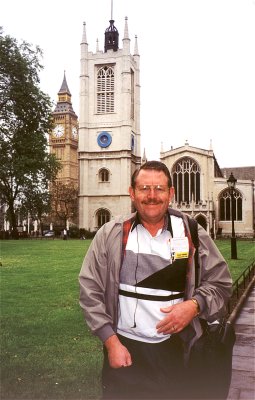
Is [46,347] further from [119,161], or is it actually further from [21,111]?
[119,161]

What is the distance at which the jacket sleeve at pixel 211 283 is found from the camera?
9.06 ft

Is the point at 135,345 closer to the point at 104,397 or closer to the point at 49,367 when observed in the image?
the point at 104,397

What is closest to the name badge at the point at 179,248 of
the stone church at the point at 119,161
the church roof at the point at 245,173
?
the stone church at the point at 119,161

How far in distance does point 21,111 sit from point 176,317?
867 inches

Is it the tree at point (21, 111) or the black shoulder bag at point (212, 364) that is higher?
the tree at point (21, 111)

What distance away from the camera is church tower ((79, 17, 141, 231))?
187 feet

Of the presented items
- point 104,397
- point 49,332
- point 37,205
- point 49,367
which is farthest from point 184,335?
point 37,205

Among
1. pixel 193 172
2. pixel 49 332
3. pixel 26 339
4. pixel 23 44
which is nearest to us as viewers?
pixel 26 339

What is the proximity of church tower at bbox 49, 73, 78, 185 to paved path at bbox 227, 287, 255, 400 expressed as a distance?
9264cm

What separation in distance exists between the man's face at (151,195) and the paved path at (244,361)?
84.1 inches

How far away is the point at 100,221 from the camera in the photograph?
5750 cm

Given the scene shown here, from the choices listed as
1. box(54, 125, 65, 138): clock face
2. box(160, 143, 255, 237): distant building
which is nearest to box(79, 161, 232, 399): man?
box(160, 143, 255, 237): distant building

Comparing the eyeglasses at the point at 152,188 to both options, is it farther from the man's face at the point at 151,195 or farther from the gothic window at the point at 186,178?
the gothic window at the point at 186,178

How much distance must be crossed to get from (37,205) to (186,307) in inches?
1458
